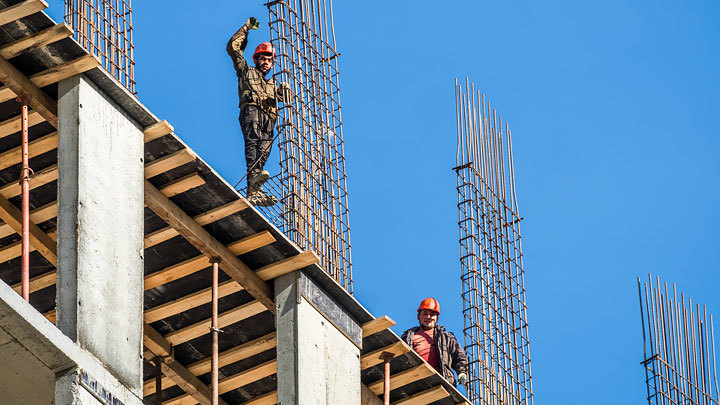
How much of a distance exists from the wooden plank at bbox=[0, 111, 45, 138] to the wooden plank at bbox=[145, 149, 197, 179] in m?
1.43

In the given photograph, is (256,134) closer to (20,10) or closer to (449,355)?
(449,355)

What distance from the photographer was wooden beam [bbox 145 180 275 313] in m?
25.1

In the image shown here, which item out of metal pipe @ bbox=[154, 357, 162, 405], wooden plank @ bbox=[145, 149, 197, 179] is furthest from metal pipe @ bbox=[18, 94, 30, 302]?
metal pipe @ bbox=[154, 357, 162, 405]

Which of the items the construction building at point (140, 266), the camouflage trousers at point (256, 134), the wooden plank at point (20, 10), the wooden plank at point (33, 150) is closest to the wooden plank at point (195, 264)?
the construction building at point (140, 266)

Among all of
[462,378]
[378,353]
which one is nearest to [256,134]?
[378,353]

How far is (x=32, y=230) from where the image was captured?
26.1 metres

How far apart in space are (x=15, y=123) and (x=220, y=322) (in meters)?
4.96

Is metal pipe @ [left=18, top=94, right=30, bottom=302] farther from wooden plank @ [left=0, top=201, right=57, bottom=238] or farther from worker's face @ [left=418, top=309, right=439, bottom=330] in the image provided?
worker's face @ [left=418, top=309, right=439, bottom=330]

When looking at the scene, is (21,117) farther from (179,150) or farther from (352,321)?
(352,321)

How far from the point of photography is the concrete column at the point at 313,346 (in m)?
25.7

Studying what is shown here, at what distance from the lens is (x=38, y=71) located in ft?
76.7

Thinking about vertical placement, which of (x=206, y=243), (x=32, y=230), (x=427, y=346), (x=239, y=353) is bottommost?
(x=206, y=243)

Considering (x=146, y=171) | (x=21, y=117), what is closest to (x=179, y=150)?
(x=146, y=171)

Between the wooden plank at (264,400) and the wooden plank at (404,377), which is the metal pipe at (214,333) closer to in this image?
the wooden plank at (404,377)
